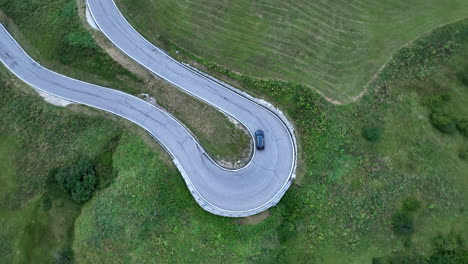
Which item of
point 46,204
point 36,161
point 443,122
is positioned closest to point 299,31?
point 443,122

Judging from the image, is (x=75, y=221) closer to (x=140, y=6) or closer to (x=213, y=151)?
(x=213, y=151)

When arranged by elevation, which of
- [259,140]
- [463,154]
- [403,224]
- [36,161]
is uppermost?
[463,154]

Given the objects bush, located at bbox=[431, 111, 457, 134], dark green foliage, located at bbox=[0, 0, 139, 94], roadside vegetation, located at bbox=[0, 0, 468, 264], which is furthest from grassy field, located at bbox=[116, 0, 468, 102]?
bush, located at bbox=[431, 111, 457, 134]

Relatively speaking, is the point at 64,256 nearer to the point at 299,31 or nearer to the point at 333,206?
the point at 333,206

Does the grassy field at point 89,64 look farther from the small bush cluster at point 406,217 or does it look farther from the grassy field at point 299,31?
the small bush cluster at point 406,217

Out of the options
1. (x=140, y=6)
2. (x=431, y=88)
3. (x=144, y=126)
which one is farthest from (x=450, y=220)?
(x=140, y=6)
